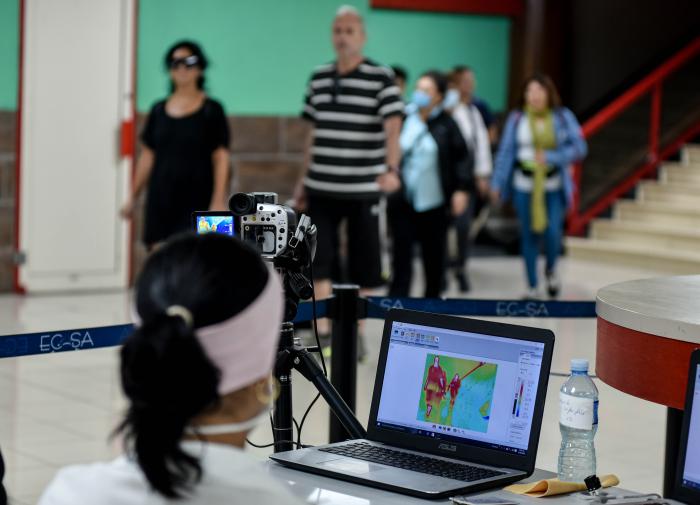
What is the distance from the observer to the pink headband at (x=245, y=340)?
5.45 ft

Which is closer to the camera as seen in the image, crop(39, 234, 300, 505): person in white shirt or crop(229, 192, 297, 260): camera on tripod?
crop(39, 234, 300, 505): person in white shirt

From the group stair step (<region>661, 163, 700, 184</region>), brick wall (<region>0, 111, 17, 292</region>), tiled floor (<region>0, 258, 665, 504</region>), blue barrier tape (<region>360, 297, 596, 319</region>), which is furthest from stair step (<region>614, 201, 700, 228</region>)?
blue barrier tape (<region>360, 297, 596, 319</region>)

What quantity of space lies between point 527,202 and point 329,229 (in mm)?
2717

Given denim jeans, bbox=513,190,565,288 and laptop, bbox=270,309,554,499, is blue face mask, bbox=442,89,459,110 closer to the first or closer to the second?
denim jeans, bbox=513,190,565,288

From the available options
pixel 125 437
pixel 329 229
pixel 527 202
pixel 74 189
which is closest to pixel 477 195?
pixel 527 202

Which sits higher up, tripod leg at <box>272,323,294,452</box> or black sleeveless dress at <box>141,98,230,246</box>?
black sleeveless dress at <box>141,98,230,246</box>

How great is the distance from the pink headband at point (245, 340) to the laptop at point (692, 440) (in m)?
0.89

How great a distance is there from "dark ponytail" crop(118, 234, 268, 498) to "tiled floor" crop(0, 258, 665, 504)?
7.11ft

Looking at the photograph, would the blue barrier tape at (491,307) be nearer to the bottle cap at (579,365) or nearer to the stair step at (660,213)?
the bottle cap at (579,365)

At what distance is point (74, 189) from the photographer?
8719mm

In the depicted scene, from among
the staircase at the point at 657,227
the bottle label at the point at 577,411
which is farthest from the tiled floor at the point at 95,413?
the staircase at the point at 657,227

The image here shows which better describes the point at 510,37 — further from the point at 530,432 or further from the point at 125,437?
the point at 125,437

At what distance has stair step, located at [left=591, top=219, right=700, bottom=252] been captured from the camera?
35.9 feet

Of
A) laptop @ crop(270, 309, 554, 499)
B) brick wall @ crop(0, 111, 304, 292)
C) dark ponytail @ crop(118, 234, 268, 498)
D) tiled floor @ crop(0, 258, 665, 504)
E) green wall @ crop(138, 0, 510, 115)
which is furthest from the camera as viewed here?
brick wall @ crop(0, 111, 304, 292)
